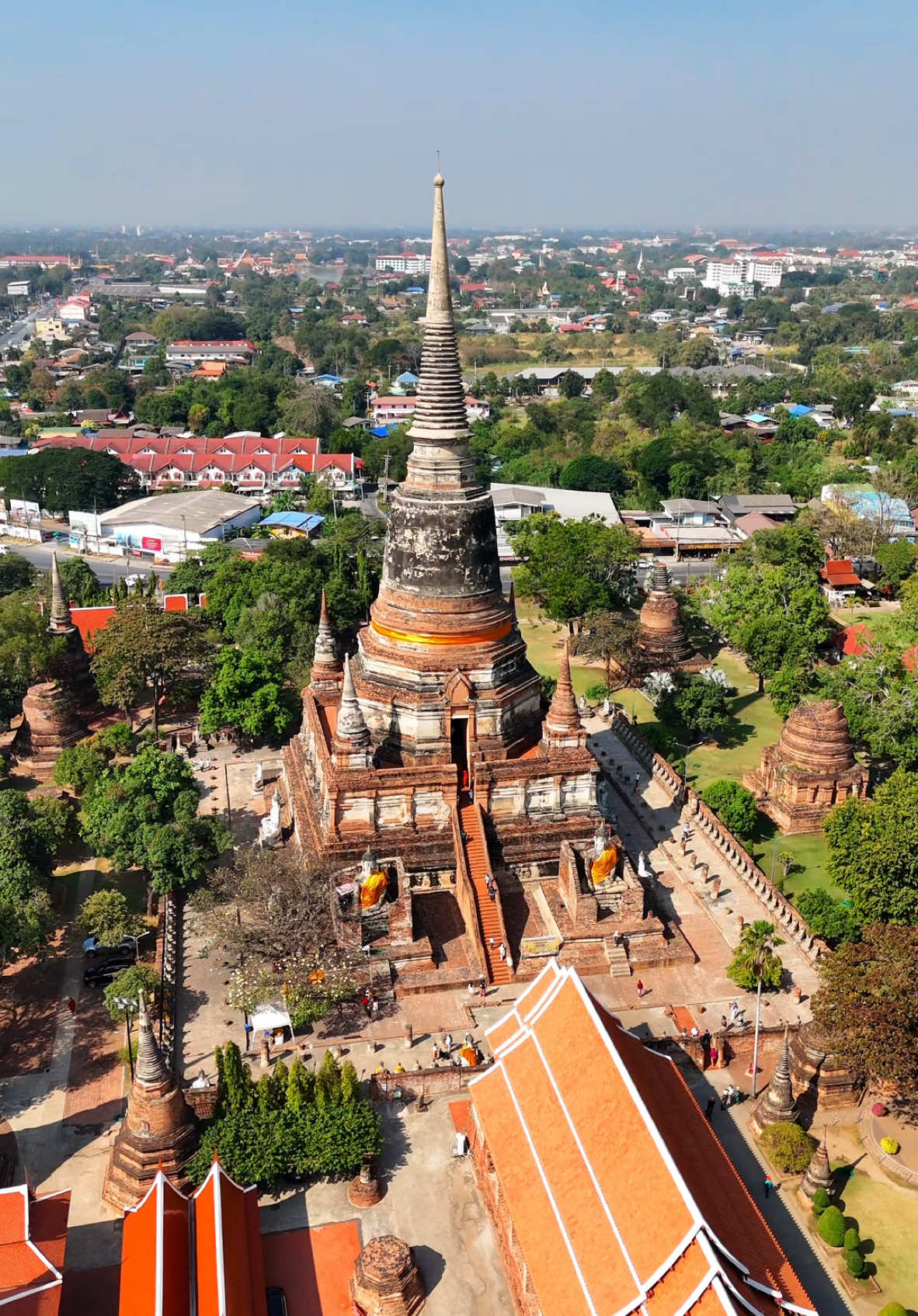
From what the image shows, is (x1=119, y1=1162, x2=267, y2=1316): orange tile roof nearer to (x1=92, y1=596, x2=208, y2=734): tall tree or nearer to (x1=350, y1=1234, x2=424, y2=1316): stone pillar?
(x1=350, y1=1234, x2=424, y2=1316): stone pillar

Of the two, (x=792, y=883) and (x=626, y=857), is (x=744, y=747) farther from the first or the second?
(x=626, y=857)

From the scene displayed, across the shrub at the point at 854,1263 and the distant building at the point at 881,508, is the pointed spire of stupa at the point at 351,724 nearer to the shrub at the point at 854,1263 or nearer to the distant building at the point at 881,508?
the shrub at the point at 854,1263

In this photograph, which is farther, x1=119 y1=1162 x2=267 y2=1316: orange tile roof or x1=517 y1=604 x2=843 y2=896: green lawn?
x1=517 y1=604 x2=843 y2=896: green lawn

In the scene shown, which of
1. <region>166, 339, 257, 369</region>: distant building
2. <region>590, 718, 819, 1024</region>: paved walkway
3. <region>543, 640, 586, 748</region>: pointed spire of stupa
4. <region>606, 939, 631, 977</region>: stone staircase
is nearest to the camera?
<region>590, 718, 819, 1024</region>: paved walkway

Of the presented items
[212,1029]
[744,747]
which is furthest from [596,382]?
[212,1029]

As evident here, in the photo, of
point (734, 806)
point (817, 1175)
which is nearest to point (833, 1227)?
point (817, 1175)

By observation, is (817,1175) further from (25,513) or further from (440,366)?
(25,513)

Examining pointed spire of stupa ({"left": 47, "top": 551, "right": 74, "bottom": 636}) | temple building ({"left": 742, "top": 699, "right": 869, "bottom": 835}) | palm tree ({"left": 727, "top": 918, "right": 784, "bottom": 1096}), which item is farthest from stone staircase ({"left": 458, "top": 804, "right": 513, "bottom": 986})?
pointed spire of stupa ({"left": 47, "top": 551, "right": 74, "bottom": 636})
